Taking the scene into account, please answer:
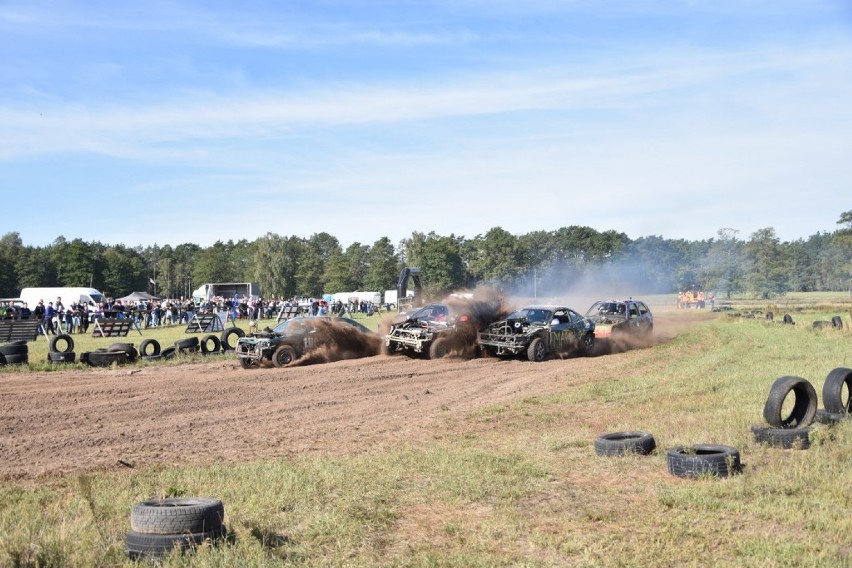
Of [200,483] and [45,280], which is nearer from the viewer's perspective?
[200,483]

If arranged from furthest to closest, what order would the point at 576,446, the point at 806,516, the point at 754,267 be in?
the point at 754,267
the point at 576,446
the point at 806,516

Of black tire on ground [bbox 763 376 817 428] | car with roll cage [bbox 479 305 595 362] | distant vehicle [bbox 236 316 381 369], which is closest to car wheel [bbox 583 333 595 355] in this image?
car with roll cage [bbox 479 305 595 362]

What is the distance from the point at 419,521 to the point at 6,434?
7.68 meters

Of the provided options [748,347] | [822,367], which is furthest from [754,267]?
[822,367]

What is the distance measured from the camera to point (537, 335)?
21.7m

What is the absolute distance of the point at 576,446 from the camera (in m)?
10.0

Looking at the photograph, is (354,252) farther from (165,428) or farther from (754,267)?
(165,428)

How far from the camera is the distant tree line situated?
67250mm

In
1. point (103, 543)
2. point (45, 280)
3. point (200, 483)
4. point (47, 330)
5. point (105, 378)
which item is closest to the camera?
point (103, 543)

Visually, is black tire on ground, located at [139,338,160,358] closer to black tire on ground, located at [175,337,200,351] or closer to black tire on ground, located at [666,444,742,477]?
black tire on ground, located at [175,337,200,351]

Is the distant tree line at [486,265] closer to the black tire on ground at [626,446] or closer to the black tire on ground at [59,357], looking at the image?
the black tire on ground at [59,357]

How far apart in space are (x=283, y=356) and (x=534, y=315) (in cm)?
748

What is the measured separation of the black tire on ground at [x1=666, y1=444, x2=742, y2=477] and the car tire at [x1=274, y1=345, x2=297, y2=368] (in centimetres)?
1359

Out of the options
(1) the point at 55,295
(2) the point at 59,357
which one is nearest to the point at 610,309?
(2) the point at 59,357
